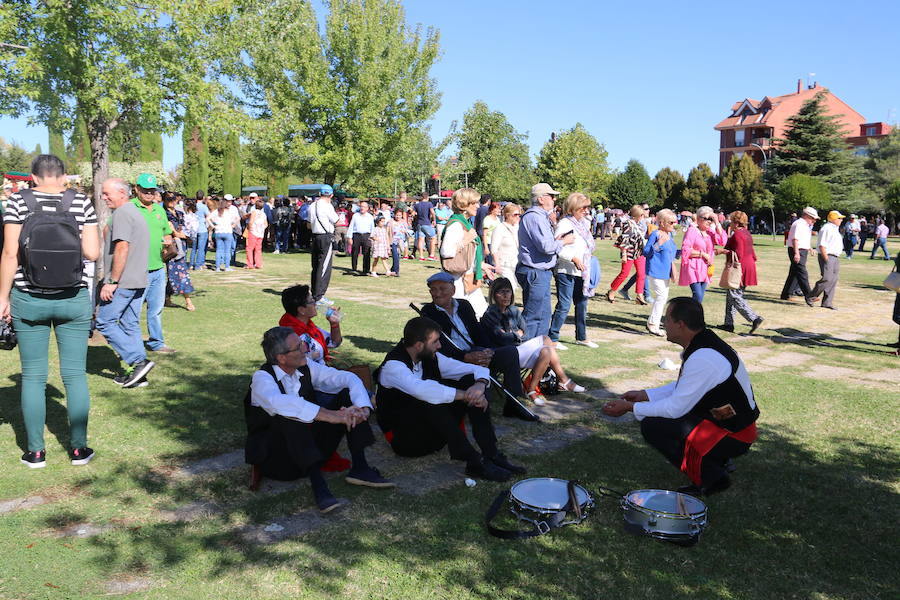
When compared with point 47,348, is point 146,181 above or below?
above

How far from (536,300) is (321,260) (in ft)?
14.5

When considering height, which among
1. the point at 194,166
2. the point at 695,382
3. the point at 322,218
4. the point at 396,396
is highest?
the point at 194,166

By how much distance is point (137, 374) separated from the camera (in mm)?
6168

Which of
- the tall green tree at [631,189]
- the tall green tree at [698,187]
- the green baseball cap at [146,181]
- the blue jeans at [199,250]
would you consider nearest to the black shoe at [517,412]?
the green baseball cap at [146,181]

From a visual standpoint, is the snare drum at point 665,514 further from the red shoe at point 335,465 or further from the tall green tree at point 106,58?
the tall green tree at point 106,58

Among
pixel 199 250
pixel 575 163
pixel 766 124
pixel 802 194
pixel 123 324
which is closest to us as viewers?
pixel 123 324

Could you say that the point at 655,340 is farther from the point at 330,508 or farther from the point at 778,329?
the point at 330,508

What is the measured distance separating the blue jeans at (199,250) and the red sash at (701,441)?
1407cm

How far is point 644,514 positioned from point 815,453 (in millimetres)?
2117

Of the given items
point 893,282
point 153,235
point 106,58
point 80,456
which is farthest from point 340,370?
point 106,58

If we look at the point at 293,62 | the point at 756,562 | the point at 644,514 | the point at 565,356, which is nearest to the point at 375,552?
the point at 644,514

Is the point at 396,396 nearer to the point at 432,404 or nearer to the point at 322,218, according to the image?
the point at 432,404

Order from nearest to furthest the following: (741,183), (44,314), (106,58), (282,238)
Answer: (44,314), (106,58), (282,238), (741,183)

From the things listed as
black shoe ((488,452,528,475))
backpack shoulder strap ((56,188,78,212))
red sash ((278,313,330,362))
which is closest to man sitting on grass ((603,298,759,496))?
black shoe ((488,452,528,475))
